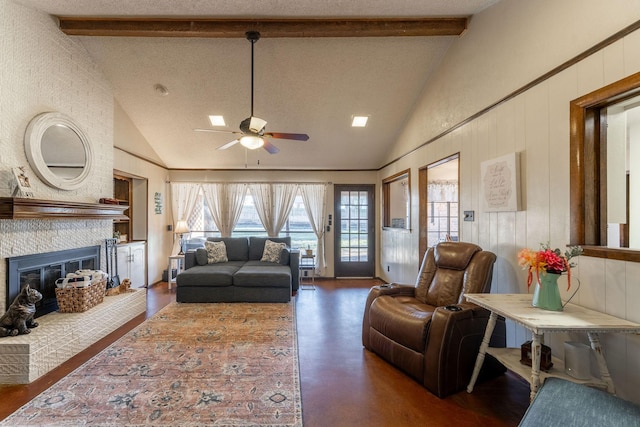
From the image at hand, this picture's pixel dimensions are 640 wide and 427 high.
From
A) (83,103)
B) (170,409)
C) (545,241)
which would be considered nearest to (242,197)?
(83,103)

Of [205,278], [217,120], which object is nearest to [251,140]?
[217,120]

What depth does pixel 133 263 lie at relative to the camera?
480 cm

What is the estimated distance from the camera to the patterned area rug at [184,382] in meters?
1.93

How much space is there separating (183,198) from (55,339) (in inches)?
154

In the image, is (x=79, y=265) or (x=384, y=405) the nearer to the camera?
(x=384, y=405)

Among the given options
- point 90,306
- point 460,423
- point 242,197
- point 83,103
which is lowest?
point 460,423

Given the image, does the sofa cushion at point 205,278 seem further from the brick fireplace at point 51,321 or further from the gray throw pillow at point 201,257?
the brick fireplace at point 51,321

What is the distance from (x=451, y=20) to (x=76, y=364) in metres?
4.84

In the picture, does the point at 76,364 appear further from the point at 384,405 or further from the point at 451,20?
the point at 451,20

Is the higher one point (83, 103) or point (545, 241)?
point (83, 103)

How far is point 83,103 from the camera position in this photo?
347 cm

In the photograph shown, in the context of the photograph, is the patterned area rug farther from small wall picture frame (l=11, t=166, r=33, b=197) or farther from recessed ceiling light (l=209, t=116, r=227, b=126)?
recessed ceiling light (l=209, t=116, r=227, b=126)

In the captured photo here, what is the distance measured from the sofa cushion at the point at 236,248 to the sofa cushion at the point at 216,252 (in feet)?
0.45

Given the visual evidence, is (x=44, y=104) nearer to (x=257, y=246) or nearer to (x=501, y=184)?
(x=257, y=246)
